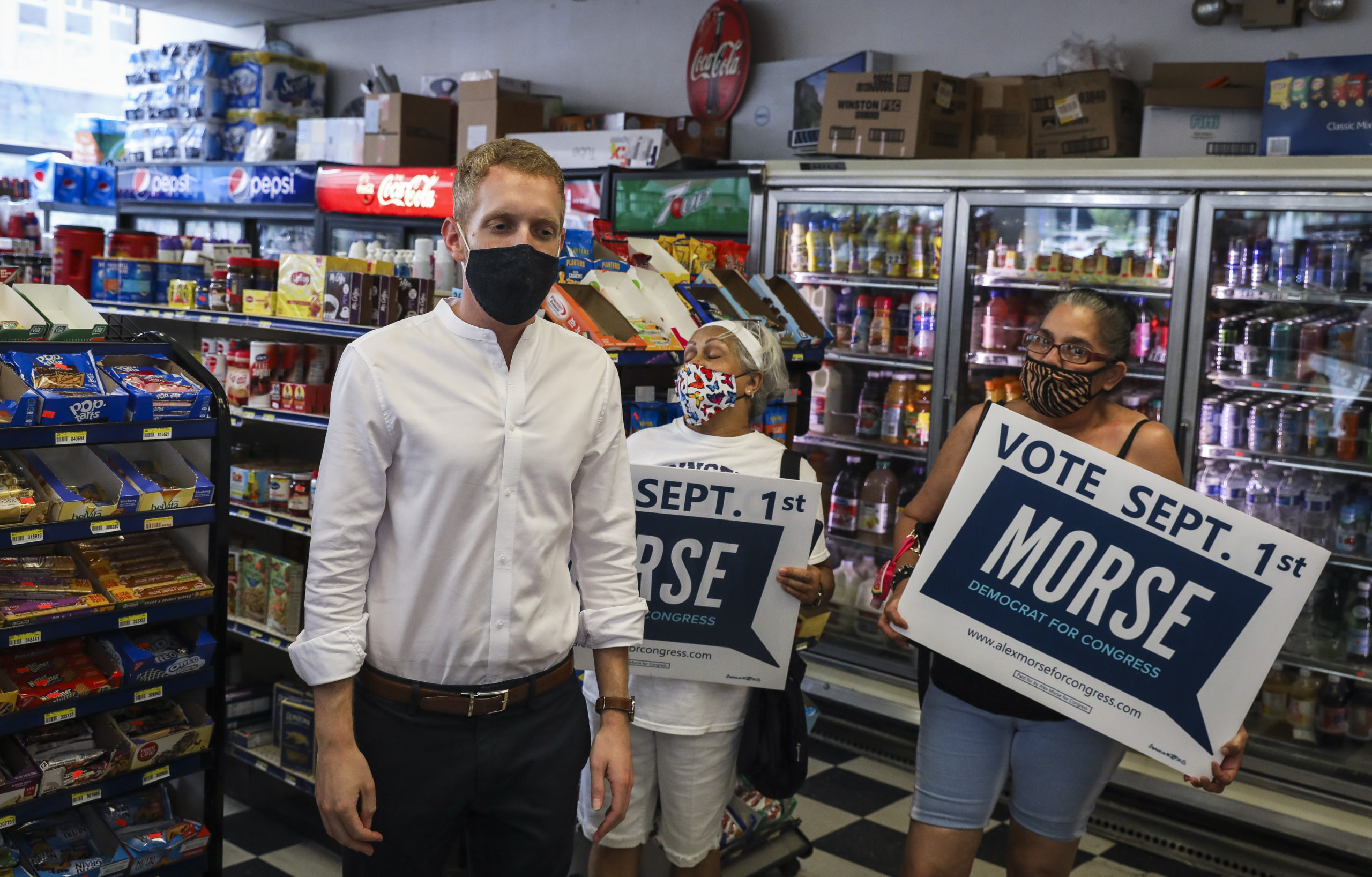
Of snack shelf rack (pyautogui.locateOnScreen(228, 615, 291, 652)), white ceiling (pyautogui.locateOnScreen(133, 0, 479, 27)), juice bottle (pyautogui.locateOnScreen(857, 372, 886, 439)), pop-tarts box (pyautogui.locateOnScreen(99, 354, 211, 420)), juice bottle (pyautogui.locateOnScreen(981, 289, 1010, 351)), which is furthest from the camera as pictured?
white ceiling (pyautogui.locateOnScreen(133, 0, 479, 27))

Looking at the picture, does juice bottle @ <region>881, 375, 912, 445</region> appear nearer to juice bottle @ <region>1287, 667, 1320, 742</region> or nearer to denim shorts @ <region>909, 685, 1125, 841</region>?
juice bottle @ <region>1287, 667, 1320, 742</region>

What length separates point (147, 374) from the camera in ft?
9.34

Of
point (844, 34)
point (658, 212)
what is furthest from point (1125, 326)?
point (844, 34)

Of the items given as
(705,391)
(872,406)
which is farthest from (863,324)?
(705,391)

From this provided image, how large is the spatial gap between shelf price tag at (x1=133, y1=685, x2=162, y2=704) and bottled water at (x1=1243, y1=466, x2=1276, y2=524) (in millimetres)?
3700

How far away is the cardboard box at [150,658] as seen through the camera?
109 inches

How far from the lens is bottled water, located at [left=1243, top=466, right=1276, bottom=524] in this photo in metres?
4.25

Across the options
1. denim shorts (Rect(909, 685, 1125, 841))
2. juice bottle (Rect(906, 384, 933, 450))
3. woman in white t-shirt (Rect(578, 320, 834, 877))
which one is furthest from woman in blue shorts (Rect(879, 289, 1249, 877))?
juice bottle (Rect(906, 384, 933, 450))

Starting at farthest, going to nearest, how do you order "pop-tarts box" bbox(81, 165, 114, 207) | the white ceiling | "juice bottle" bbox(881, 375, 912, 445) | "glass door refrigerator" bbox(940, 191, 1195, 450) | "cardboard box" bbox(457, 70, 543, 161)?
1. "pop-tarts box" bbox(81, 165, 114, 207)
2. the white ceiling
3. "cardboard box" bbox(457, 70, 543, 161)
4. "juice bottle" bbox(881, 375, 912, 445)
5. "glass door refrigerator" bbox(940, 191, 1195, 450)

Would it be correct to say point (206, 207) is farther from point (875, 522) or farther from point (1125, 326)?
point (1125, 326)

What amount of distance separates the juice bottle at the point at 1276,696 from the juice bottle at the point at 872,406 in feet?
5.99

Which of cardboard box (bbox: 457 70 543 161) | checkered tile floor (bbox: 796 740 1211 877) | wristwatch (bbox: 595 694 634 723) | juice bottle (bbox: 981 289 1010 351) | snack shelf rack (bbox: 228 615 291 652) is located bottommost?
checkered tile floor (bbox: 796 740 1211 877)

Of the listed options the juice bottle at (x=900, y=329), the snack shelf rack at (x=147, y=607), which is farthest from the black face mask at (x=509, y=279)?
the juice bottle at (x=900, y=329)

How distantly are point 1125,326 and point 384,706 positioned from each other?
1709 mm
